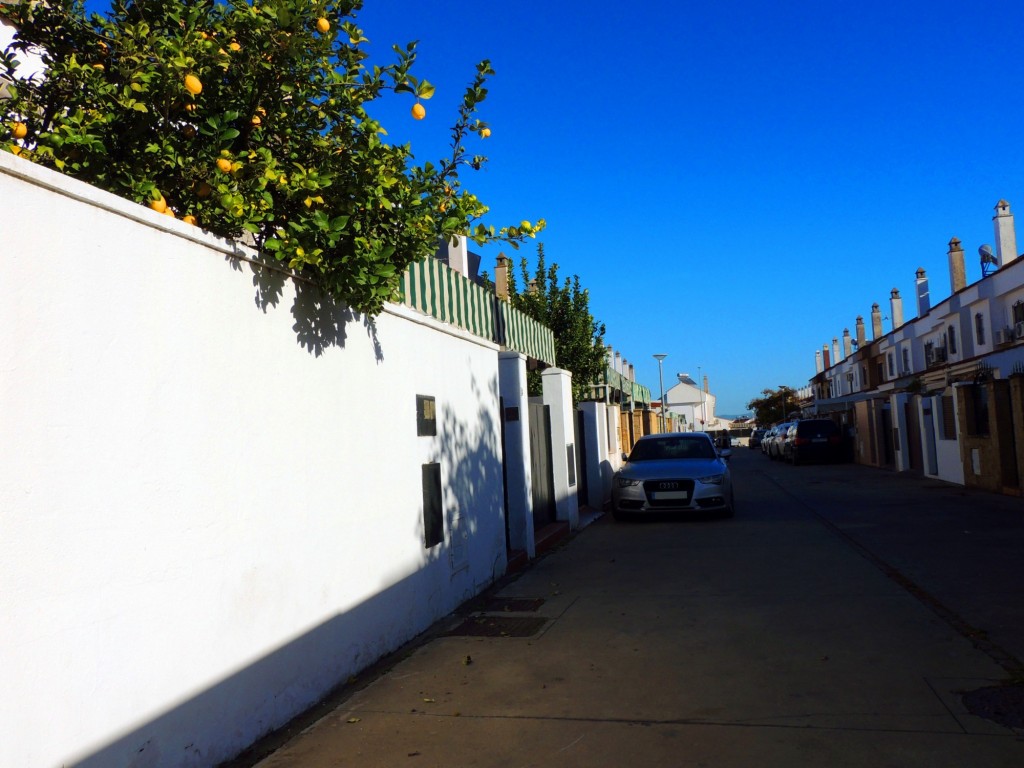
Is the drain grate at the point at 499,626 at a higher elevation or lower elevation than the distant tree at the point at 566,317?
lower

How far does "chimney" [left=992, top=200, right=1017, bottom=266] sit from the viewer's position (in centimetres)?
3083

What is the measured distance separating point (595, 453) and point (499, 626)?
32.7 feet

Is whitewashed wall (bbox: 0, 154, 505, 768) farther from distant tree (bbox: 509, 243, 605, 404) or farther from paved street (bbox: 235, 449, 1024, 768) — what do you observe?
distant tree (bbox: 509, 243, 605, 404)

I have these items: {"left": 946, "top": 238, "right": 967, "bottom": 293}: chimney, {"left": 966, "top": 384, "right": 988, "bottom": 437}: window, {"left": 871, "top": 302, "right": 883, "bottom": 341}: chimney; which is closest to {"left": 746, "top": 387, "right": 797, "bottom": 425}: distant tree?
{"left": 871, "top": 302, "right": 883, "bottom": 341}: chimney

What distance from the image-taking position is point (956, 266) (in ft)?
118

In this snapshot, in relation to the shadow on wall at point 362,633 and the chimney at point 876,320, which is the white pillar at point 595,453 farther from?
the chimney at point 876,320

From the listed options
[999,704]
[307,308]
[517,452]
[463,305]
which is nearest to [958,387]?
[517,452]

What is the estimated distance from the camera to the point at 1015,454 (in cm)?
1600

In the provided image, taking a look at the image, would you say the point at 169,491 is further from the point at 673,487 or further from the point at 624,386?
the point at 624,386

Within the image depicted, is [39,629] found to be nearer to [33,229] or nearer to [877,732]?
[33,229]

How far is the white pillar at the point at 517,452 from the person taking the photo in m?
10.2

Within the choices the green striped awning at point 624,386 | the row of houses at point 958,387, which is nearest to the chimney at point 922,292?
the row of houses at point 958,387

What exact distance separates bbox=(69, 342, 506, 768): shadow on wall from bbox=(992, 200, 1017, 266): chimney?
28.8 m

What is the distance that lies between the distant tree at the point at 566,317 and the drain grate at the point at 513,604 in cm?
1220
